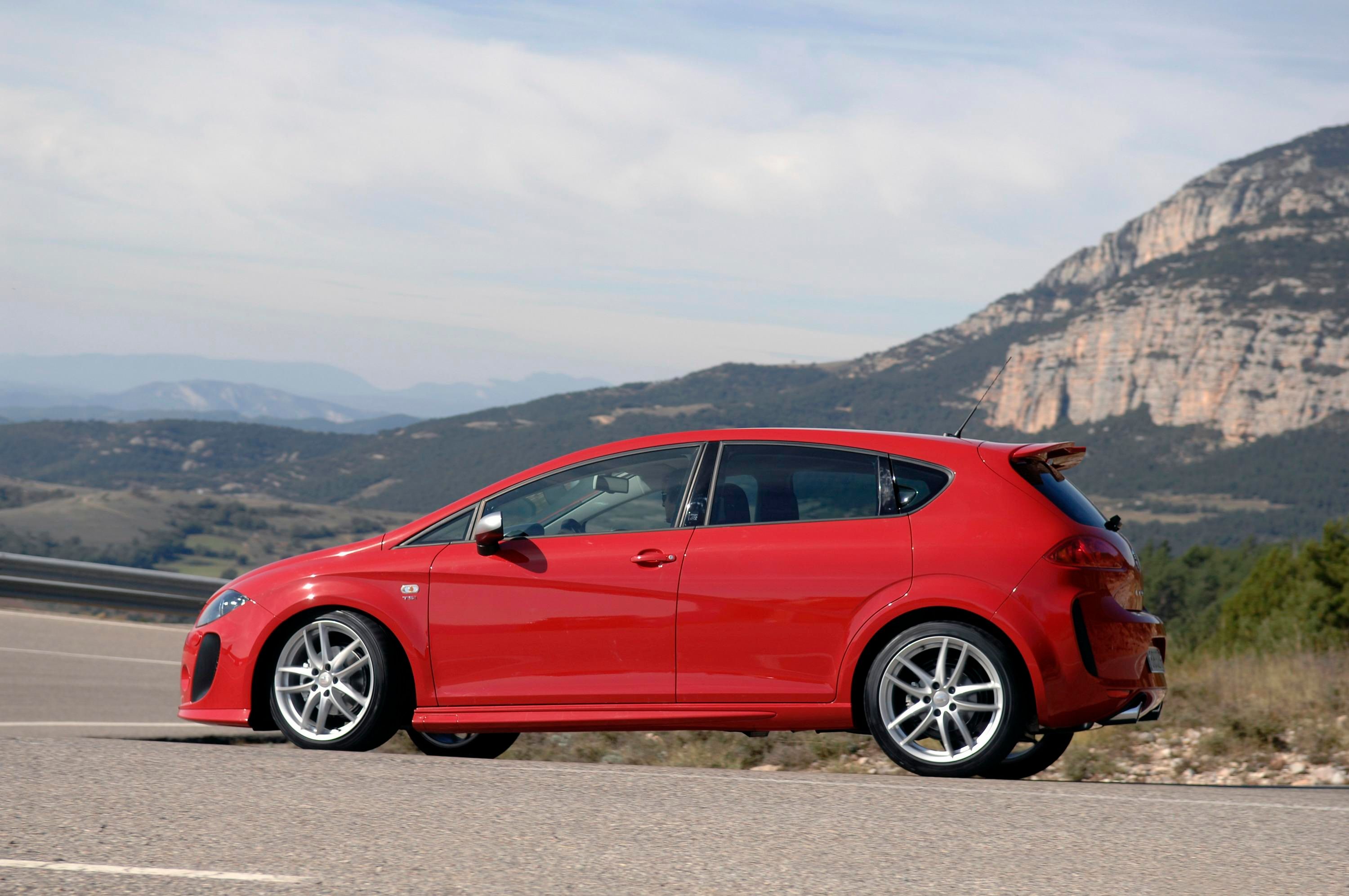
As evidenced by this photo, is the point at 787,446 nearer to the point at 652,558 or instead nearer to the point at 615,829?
the point at 652,558

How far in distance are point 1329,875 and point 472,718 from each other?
11.3 ft

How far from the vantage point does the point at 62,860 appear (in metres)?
3.79

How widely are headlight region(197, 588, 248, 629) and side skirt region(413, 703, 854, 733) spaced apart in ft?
4.05

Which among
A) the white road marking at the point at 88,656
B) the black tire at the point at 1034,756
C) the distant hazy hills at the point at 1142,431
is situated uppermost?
the distant hazy hills at the point at 1142,431

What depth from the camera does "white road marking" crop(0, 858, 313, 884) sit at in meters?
3.65

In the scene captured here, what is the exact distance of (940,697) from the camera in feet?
17.6

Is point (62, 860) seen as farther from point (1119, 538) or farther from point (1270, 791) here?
point (1270, 791)

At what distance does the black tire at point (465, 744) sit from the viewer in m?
6.71

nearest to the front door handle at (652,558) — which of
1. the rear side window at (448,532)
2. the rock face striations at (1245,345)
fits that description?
the rear side window at (448,532)

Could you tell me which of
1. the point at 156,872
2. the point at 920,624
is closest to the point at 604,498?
the point at 920,624

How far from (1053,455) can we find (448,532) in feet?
9.17

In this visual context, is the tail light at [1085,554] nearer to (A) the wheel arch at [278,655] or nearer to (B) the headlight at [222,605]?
(A) the wheel arch at [278,655]

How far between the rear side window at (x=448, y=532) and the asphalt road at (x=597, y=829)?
0.99 m

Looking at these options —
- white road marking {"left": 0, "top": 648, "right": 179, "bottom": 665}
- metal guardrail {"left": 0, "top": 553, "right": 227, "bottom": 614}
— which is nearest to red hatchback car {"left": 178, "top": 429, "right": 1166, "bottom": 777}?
white road marking {"left": 0, "top": 648, "right": 179, "bottom": 665}
